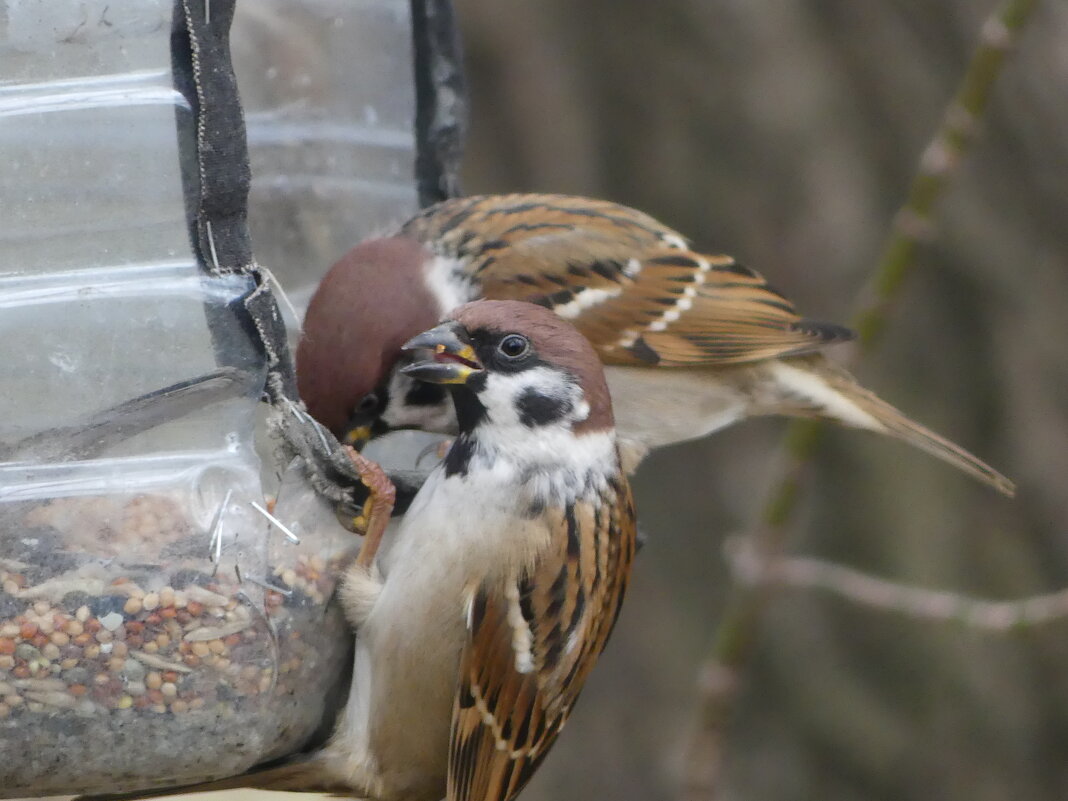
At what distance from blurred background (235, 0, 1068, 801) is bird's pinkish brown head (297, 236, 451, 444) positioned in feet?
4.85

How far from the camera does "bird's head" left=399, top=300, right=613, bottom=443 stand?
186 cm

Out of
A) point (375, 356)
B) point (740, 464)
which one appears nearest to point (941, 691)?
point (740, 464)

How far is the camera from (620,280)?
2.59 m

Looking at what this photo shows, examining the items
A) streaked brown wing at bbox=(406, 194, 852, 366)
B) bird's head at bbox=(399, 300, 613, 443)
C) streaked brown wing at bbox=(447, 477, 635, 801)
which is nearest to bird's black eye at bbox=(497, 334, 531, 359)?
bird's head at bbox=(399, 300, 613, 443)

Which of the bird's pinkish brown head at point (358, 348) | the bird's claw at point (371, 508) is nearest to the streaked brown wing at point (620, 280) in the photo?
the bird's pinkish brown head at point (358, 348)

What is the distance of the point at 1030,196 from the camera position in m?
3.24

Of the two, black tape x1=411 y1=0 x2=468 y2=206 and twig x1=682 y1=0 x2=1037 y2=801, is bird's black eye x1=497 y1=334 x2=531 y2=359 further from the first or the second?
twig x1=682 y1=0 x2=1037 y2=801

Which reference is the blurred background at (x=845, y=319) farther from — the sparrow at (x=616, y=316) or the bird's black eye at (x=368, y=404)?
the bird's black eye at (x=368, y=404)

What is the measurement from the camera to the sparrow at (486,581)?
1767mm

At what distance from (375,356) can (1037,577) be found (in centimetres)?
195

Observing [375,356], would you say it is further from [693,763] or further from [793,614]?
[793,614]

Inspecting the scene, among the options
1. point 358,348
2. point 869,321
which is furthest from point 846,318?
point 358,348

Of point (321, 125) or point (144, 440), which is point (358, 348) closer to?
point (144, 440)

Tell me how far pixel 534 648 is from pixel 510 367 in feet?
1.16
